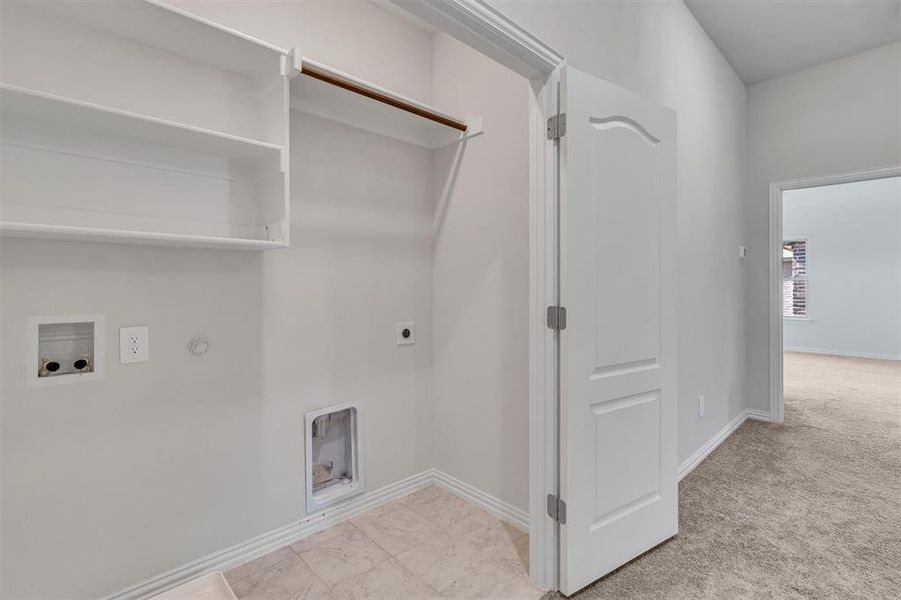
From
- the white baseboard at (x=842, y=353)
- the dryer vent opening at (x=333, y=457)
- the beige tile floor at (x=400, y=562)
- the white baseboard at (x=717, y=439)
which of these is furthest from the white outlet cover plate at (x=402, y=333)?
the white baseboard at (x=842, y=353)

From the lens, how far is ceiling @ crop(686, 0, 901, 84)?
2.78 m

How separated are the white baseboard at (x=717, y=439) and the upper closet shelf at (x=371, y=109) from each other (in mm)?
2465

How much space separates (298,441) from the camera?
2072 mm

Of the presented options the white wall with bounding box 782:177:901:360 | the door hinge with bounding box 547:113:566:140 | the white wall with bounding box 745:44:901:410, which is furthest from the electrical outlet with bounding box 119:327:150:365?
the white wall with bounding box 782:177:901:360

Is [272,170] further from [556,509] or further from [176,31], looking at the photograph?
[556,509]

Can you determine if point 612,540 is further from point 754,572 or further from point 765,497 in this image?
point 765,497

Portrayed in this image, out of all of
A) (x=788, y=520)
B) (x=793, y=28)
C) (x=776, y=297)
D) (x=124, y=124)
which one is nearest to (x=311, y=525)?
(x=124, y=124)

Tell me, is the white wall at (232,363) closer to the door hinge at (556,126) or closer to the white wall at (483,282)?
the white wall at (483,282)

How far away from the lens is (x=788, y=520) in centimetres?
218

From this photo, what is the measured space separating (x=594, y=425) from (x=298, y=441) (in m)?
1.39

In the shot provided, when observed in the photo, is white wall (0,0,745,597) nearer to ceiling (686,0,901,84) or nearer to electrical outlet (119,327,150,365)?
electrical outlet (119,327,150,365)

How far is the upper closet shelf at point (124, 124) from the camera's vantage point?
124 cm

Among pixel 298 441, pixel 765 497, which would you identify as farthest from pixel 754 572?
pixel 298 441

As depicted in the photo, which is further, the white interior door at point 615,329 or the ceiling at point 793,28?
the ceiling at point 793,28
